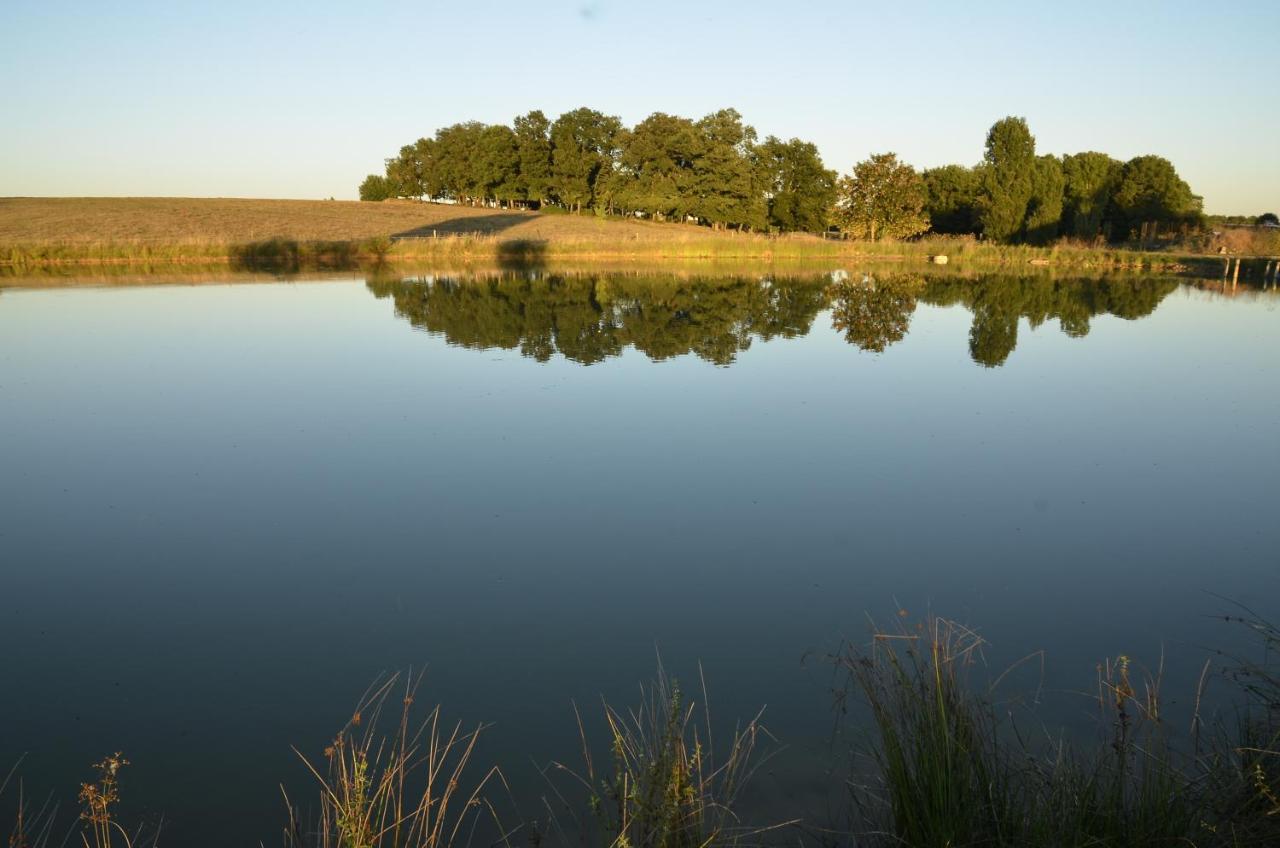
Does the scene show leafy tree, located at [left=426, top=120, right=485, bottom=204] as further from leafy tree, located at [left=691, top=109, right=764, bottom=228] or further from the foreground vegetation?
the foreground vegetation

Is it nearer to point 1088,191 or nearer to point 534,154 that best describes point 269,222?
point 534,154

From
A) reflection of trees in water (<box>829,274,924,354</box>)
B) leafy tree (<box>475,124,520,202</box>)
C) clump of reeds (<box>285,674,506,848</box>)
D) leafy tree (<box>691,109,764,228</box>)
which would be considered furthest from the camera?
leafy tree (<box>475,124,520,202</box>)

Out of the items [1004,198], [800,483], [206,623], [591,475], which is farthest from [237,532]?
[1004,198]

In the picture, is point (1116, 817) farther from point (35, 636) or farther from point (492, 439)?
point (492, 439)

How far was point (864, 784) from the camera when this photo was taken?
3.15 m

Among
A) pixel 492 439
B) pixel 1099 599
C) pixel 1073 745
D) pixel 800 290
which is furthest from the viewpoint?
pixel 800 290

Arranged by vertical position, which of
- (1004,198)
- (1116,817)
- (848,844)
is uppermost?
(1004,198)

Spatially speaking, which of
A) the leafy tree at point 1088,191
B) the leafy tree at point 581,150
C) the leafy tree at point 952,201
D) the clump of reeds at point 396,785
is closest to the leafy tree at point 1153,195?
the leafy tree at point 1088,191

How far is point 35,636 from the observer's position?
13.8 feet

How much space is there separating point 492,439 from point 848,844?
555cm

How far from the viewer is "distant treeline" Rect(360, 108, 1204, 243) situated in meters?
38.8

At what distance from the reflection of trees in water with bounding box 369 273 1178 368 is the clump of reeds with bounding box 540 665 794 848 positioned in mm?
8625

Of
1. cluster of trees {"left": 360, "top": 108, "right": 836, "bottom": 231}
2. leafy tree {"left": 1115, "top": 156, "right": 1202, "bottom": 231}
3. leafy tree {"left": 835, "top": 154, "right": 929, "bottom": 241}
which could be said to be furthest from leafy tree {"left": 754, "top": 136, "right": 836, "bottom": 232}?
leafy tree {"left": 1115, "top": 156, "right": 1202, "bottom": 231}

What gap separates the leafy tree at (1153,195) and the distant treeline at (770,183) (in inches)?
2.7
